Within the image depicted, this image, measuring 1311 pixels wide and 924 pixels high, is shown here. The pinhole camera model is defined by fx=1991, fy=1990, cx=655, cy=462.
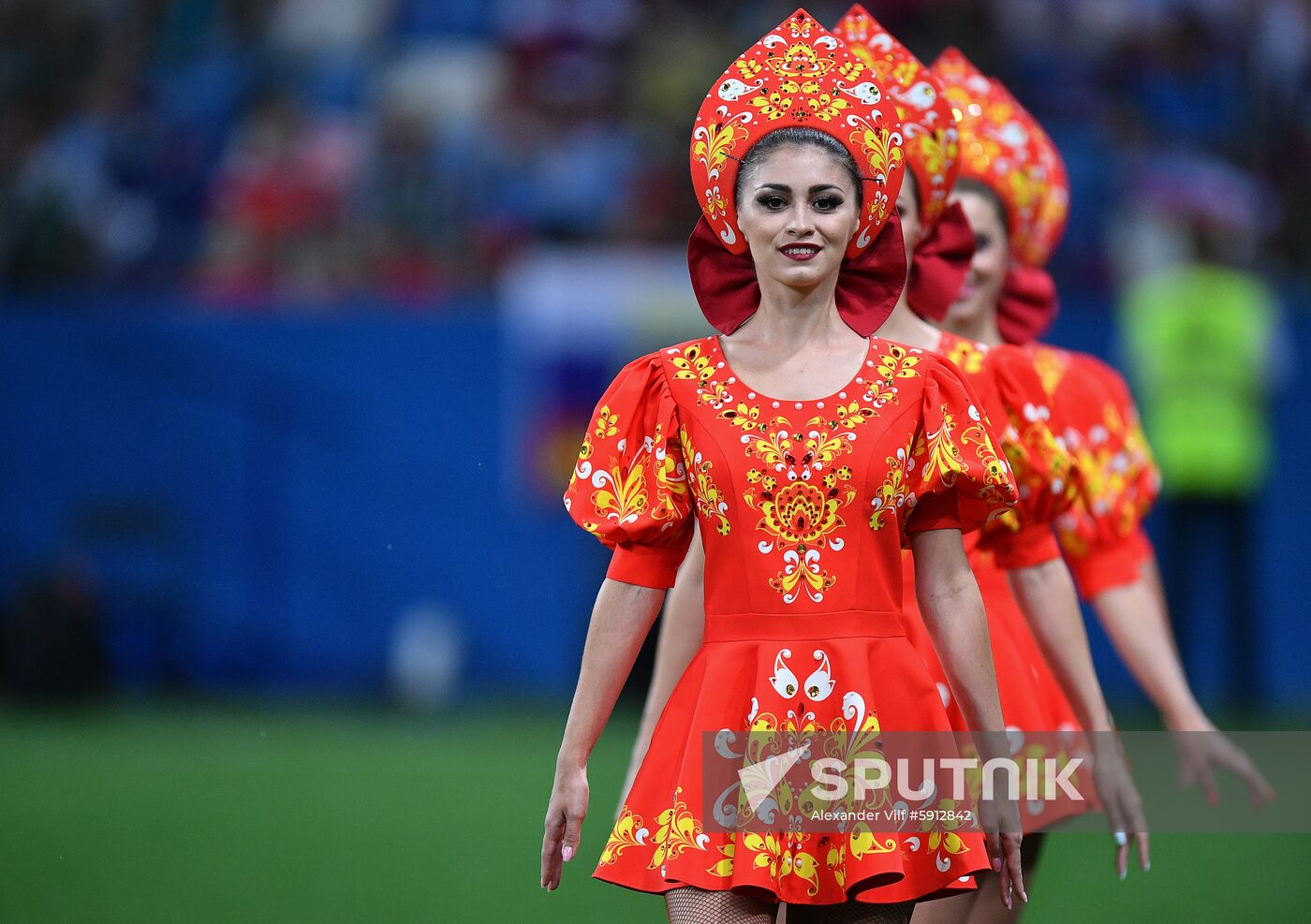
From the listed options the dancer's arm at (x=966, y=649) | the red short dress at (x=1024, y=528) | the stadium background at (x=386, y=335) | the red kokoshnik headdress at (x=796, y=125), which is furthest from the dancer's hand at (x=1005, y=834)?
the stadium background at (x=386, y=335)

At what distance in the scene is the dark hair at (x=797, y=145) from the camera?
3521mm

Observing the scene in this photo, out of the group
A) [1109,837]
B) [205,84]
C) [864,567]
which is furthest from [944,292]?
[205,84]

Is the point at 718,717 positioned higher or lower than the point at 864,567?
lower

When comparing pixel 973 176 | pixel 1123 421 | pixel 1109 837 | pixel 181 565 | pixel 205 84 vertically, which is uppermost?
pixel 205 84

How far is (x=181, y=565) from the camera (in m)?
10.5

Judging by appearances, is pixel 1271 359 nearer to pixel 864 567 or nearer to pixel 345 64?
pixel 345 64

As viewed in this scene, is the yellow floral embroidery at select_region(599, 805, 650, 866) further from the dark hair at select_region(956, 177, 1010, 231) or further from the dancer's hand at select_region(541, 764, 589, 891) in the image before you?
the dark hair at select_region(956, 177, 1010, 231)

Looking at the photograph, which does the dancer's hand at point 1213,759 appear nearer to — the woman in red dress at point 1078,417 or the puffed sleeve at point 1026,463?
the woman in red dress at point 1078,417

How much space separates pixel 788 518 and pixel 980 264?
1.50 metres

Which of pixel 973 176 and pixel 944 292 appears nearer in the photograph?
pixel 944 292

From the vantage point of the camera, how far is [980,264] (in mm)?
4734

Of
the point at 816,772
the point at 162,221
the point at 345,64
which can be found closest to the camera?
the point at 816,772

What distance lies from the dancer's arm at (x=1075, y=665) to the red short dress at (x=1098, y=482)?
50 cm

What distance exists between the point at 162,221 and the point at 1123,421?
7717 millimetres
